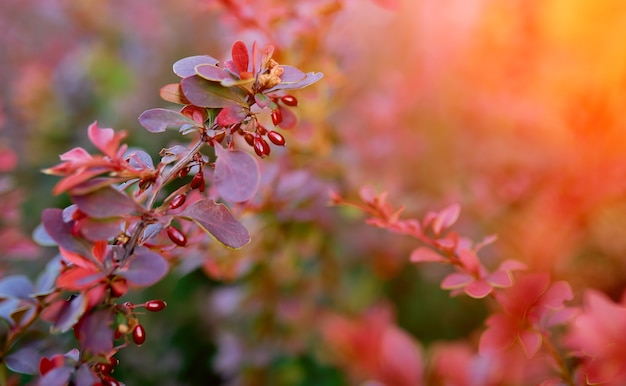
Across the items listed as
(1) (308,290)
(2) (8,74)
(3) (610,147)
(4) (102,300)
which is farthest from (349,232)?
(2) (8,74)

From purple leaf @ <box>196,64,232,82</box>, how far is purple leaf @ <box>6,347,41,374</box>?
30 centimetres

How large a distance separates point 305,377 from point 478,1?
1.16 m

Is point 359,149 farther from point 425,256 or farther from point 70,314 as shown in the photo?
point 70,314

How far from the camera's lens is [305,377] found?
1114mm

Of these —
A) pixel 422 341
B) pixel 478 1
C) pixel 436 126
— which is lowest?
pixel 422 341

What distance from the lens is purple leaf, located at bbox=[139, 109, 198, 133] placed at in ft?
1.52

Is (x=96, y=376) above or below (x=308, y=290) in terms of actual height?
above

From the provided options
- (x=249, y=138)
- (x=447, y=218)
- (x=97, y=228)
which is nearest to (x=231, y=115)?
(x=249, y=138)

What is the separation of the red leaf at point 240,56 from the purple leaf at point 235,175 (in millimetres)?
76

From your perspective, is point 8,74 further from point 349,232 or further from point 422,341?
point 422,341

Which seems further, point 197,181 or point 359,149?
point 359,149

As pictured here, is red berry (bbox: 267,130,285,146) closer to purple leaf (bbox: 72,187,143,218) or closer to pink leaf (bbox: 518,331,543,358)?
purple leaf (bbox: 72,187,143,218)

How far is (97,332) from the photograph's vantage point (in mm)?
395

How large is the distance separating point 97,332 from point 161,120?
0.17m
